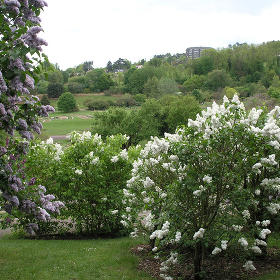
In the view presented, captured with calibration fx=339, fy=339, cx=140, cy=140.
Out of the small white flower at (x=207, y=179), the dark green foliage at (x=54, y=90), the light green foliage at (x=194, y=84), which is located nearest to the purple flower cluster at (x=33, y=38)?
the small white flower at (x=207, y=179)

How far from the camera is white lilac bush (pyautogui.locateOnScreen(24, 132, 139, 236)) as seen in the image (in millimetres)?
14492

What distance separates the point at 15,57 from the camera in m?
5.06

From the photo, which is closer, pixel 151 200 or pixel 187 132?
pixel 187 132

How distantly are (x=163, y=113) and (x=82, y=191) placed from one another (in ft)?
131

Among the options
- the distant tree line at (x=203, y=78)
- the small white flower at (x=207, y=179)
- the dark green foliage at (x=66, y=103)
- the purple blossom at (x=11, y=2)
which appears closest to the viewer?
the purple blossom at (x=11, y=2)

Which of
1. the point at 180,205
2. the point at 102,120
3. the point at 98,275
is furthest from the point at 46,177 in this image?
the point at 102,120

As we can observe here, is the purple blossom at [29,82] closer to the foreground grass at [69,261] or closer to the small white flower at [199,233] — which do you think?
the small white flower at [199,233]

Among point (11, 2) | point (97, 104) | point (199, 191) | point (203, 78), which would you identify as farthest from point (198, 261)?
point (203, 78)

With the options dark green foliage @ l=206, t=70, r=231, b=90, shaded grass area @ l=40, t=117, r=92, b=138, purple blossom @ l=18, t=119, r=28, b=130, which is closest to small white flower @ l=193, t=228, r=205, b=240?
purple blossom @ l=18, t=119, r=28, b=130

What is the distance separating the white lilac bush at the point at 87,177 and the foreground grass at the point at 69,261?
59.7 inches

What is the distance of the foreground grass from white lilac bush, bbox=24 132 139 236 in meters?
1.52

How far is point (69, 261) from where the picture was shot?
34.8 feet

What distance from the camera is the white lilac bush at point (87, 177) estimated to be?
14492mm

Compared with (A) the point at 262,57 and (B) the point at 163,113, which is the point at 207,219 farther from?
(A) the point at 262,57
